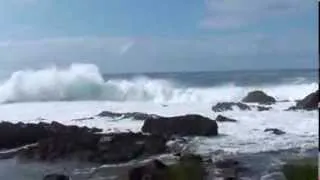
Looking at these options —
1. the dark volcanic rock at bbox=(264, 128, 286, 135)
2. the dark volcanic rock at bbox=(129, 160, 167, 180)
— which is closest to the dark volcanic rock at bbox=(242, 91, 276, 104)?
the dark volcanic rock at bbox=(264, 128, 286, 135)

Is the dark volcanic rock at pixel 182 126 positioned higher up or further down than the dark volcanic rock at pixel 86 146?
higher up

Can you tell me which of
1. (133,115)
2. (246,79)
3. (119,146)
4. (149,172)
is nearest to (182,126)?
(119,146)

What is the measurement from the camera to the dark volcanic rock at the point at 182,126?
61.4ft

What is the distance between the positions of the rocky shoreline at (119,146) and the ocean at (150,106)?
2.96ft

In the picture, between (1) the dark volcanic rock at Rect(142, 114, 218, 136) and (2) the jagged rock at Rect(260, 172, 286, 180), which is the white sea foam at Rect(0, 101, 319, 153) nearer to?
(1) the dark volcanic rock at Rect(142, 114, 218, 136)

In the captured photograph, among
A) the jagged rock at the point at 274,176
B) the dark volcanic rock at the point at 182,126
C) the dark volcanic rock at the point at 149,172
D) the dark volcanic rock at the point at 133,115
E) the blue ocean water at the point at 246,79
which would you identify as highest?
the blue ocean water at the point at 246,79

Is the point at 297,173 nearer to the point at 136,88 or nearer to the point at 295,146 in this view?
the point at 295,146

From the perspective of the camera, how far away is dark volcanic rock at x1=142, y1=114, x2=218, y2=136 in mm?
18719

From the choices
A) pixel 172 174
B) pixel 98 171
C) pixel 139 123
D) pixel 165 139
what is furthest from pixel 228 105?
pixel 172 174

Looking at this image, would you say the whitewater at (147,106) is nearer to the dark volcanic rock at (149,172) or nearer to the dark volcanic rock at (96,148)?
the dark volcanic rock at (96,148)

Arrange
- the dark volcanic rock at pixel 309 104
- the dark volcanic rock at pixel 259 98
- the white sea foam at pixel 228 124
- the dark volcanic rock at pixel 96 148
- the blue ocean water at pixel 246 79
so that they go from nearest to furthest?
the dark volcanic rock at pixel 96 148 < the white sea foam at pixel 228 124 < the dark volcanic rock at pixel 309 104 < the dark volcanic rock at pixel 259 98 < the blue ocean water at pixel 246 79

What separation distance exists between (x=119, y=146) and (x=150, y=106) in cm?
1668

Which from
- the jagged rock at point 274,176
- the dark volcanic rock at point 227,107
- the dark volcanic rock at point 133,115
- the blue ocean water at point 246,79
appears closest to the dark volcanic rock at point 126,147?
the jagged rock at point 274,176

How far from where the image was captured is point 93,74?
131ft
